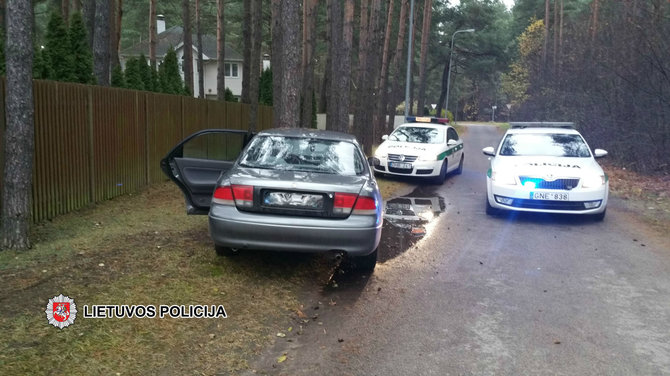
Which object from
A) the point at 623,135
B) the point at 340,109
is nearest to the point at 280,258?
the point at 340,109

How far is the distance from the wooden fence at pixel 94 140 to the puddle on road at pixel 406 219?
4833mm

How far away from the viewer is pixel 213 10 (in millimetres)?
41969

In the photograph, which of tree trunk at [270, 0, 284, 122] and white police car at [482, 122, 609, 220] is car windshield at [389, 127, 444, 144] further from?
white police car at [482, 122, 609, 220]

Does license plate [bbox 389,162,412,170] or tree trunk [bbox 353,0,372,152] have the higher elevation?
tree trunk [bbox 353,0,372,152]

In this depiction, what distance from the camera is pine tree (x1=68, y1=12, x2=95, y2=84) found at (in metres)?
10.9

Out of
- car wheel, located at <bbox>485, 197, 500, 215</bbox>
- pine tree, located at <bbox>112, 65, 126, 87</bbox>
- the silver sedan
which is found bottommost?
car wheel, located at <bbox>485, 197, 500, 215</bbox>

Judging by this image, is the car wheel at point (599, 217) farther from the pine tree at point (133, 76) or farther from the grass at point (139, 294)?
the pine tree at point (133, 76)

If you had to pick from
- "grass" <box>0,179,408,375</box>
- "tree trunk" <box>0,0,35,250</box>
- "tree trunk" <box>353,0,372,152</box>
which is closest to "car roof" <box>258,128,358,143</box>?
"grass" <box>0,179,408,375</box>

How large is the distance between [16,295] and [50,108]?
13.4 ft

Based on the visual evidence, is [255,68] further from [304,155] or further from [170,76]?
[304,155]

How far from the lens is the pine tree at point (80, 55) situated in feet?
35.7

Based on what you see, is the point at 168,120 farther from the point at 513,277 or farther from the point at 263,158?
the point at 513,277

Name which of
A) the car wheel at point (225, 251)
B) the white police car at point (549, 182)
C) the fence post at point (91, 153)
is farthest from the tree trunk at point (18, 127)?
the white police car at point (549, 182)

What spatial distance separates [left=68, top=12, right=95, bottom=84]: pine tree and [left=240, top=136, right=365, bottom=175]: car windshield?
6737mm
